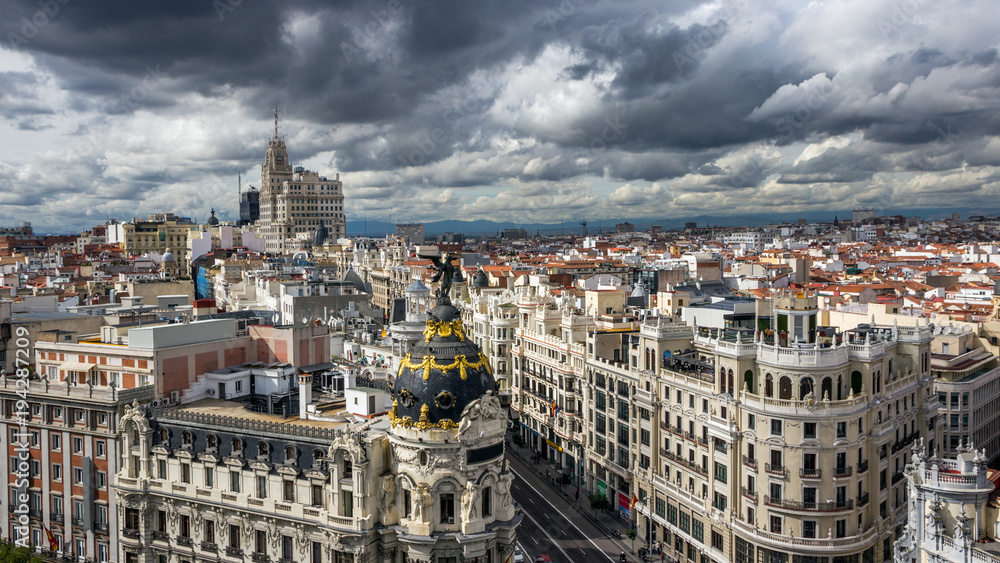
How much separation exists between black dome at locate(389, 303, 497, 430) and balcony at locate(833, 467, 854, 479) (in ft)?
85.8

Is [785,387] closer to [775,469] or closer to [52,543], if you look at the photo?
[775,469]

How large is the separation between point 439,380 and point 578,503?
40.5 m

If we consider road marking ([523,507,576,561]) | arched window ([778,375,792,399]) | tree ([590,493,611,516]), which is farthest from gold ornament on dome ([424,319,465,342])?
A: tree ([590,493,611,516])

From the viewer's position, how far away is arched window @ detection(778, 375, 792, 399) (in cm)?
5734

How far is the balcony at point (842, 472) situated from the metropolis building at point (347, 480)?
24.2 m

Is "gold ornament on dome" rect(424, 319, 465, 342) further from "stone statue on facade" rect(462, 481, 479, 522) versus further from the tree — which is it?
the tree

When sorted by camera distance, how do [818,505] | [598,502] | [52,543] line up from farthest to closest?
[598,502], [52,543], [818,505]

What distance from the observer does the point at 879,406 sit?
5978 cm

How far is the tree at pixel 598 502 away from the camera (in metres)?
79.2

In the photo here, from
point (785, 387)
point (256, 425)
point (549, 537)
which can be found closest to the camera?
point (256, 425)

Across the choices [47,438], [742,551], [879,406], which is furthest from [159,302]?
[879,406]

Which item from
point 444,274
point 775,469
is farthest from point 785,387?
point 444,274

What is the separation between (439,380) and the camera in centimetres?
4931

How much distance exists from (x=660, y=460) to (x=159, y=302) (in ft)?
260
